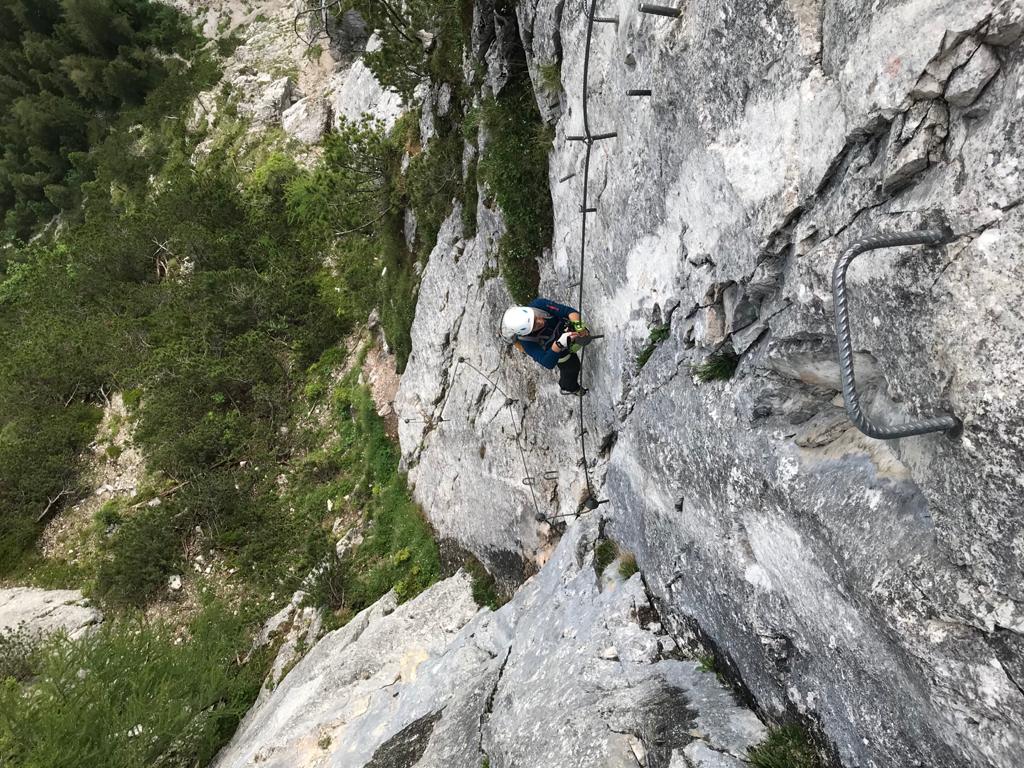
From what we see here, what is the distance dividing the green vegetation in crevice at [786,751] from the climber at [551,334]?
Result: 204 inches

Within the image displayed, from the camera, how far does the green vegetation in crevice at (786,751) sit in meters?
4.68

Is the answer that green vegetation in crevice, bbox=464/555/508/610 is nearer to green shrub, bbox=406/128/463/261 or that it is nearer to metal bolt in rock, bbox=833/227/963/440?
green shrub, bbox=406/128/463/261

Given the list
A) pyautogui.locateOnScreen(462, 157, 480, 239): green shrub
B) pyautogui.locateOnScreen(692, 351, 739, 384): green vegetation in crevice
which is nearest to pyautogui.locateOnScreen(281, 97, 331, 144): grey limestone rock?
pyautogui.locateOnScreen(462, 157, 480, 239): green shrub

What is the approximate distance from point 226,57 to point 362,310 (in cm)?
2232

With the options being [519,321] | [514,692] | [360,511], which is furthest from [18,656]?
[519,321]

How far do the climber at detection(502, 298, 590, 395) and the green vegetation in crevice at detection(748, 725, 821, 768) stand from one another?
5193mm

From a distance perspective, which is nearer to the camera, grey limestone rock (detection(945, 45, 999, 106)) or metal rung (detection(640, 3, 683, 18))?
grey limestone rock (detection(945, 45, 999, 106))

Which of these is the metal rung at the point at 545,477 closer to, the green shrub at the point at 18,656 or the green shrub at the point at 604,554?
the green shrub at the point at 604,554

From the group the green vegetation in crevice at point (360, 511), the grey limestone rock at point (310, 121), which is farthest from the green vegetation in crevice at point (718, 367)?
the grey limestone rock at point (310, 121)

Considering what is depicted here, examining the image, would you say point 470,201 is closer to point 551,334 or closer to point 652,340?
point 551,334

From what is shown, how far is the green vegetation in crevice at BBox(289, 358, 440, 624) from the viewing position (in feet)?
46.3

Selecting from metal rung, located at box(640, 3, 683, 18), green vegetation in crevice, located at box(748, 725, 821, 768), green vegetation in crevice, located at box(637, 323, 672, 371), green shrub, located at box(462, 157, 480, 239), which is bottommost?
green vegetation in crevice, located at box(748, 725, 821, 768)

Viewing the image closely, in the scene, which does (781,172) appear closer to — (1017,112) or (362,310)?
(1017,112)

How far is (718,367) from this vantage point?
563 centimetres
